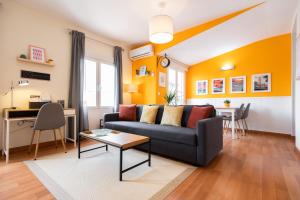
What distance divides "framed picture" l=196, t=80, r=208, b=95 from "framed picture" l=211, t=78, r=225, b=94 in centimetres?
26

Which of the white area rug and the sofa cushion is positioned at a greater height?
the sofa cushion

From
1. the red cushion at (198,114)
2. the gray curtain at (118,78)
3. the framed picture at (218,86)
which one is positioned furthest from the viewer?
the framed picture at (218,86)

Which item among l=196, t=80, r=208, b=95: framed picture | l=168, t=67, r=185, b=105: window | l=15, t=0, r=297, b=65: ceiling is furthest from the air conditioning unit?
l=196, t=80, r=208, b=95: framed picture

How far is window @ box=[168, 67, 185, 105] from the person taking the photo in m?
5.40

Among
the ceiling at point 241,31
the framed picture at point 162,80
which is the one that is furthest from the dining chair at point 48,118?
the ceiling at point 241,31

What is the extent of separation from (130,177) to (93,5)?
301cm

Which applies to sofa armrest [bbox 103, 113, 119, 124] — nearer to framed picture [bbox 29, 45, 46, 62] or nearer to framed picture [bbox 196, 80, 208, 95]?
framed picture [bbox 29, 45, 46, 62]

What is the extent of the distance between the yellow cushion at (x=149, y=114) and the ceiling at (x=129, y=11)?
199 cm

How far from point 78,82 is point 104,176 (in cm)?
243

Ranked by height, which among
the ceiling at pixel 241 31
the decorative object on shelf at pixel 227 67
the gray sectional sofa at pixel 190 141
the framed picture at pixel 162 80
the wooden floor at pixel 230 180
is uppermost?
the ceiling at pixel 241 31

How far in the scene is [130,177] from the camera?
1835 millimetres

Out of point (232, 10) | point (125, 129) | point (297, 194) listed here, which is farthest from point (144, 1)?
point (297, 194)

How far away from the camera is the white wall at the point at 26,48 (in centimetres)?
267

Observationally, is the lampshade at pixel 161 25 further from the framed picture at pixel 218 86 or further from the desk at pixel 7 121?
the framed picture at pixel 218 86
